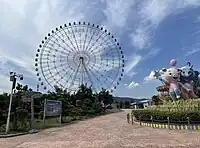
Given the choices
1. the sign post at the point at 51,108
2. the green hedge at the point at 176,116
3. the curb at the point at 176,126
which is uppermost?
the sign post at the point at 51,108

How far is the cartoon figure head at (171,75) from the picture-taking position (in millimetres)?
28203

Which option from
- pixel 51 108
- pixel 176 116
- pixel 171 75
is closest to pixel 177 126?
pixel 176 116

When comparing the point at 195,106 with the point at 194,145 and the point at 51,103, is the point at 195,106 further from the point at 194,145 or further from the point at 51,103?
the point at 51,103

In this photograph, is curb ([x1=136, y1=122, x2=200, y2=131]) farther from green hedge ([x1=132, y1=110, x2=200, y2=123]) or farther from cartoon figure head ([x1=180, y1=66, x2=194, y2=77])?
cartoon figure head ([x1=180, y1=66, x2=194, y2=77])

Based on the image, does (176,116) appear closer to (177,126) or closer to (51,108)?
(177,126)

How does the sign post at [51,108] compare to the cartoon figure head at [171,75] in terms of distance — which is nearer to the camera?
the sign post at [51,108]

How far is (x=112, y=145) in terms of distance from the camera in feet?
30.3

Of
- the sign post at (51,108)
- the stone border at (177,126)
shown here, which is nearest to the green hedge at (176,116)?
the stone border at (177,126)

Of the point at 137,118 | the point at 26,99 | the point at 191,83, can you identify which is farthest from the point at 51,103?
the point at 191,83

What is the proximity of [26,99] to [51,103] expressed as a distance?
484 centimetres

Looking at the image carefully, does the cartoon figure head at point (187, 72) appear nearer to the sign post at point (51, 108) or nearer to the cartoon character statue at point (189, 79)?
the cartoon character statue at point (189, 79)

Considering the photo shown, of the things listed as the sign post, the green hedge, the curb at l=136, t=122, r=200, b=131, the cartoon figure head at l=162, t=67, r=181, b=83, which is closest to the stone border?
the curb at l=136, t=122, r=200, b=131

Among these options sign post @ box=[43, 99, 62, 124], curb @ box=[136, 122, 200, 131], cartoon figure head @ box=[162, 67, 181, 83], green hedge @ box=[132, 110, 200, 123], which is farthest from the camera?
cartoon figure head @ box=[162, 67, 181, 83]

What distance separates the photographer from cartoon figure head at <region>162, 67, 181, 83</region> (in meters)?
28.2
